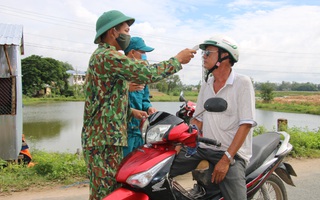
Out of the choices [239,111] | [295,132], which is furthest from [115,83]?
[295,132]

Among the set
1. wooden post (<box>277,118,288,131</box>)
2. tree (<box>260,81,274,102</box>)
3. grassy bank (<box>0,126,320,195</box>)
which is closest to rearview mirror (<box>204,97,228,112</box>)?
grassy bank (<box>0,126,320,195</box>)

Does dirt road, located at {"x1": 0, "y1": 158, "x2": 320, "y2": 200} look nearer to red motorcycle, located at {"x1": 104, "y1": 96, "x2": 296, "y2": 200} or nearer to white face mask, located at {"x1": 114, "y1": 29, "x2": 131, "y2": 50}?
red motorcycle, located at {"x1": 104, "y1": 96, "x2": 296, "y2": 200}

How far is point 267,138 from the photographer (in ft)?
9.75

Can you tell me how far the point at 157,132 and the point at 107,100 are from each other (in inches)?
15.7

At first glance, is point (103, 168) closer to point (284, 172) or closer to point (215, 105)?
point (215, 105)

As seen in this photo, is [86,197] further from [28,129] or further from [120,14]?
[28,129]

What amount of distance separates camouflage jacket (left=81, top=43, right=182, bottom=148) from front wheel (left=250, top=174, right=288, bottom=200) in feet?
5.05

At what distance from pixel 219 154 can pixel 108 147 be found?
828 millimetres

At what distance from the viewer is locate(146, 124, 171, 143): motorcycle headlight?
1895 millimetres

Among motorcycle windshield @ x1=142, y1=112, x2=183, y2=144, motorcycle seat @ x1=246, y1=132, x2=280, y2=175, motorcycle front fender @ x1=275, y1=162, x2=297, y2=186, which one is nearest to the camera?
motorcycle windshield @ x1=142, y1=112, x2=183, y2=144

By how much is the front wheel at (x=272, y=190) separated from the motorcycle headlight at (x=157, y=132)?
1.49m

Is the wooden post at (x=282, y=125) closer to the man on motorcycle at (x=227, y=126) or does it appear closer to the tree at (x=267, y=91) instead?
the man on motorcycle at (x=227, y=126)

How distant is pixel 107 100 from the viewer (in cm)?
205

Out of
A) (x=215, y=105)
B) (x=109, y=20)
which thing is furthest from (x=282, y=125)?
(x=109, y=20)
